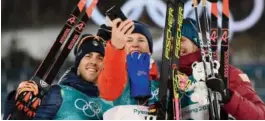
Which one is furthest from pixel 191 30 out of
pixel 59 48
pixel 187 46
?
pixel 59 48

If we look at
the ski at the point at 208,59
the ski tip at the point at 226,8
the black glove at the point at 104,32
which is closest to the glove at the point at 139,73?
the black glove at the point at 104,32

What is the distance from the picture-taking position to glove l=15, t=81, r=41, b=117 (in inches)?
71.1

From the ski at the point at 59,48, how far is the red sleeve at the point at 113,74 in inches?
5.4

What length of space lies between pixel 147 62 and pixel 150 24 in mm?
144

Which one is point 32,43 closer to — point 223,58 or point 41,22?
point 41,22

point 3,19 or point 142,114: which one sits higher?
point 3,19

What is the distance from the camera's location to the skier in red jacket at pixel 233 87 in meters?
1.76

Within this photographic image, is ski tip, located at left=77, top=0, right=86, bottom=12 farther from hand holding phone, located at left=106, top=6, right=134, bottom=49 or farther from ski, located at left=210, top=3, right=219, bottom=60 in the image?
ski, located at left=210, top=3, right=219, bottom=60

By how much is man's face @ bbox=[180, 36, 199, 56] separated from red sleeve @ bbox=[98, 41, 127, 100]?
224 mm

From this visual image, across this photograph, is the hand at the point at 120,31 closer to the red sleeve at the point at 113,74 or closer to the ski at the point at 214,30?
the red sleeve at the point at 113,74

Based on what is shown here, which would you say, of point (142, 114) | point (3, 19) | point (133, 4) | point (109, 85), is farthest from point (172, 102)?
point (3, 19)

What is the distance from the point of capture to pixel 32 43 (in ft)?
6.03

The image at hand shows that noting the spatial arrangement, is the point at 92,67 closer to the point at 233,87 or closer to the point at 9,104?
the point at 9,104

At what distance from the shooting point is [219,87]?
5.67ft
